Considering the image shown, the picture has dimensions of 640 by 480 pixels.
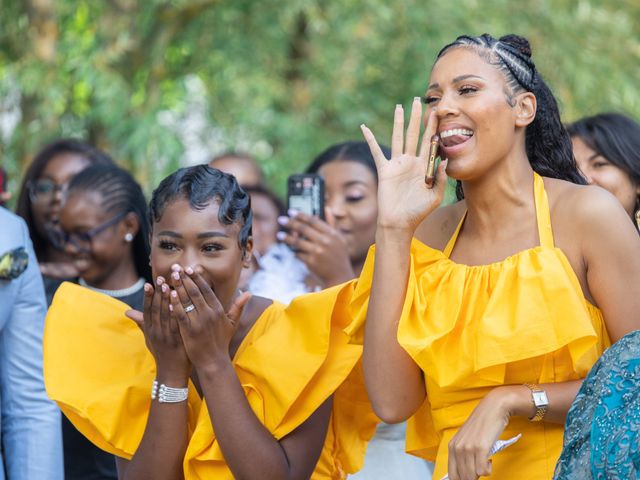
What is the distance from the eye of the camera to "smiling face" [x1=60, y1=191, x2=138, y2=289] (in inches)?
186

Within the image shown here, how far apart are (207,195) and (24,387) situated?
915 millimetres

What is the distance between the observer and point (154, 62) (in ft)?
30.3

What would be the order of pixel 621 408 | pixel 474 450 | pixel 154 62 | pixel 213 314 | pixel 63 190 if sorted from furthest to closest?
pixel 154 62 < pixel 63 190 < pixel 213 314 < pixel 474 450 < pixel 621 408

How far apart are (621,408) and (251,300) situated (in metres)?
1.78

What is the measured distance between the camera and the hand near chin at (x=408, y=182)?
10.7 feet

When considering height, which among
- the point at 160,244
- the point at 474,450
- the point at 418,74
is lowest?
the point at 474,450

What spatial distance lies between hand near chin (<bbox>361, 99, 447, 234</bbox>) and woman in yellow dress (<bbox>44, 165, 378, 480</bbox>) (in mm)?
366

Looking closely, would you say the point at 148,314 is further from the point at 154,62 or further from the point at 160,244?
the point at 154,62

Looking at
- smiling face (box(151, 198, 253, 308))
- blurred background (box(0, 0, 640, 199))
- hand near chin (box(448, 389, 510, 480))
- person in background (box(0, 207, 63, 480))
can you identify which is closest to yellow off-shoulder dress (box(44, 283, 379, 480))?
person in background (box(0, 207, 63, 480))

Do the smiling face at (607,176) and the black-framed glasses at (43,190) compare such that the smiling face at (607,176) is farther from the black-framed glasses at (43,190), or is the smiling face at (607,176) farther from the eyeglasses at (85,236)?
the black-framed glasses at (43,190)

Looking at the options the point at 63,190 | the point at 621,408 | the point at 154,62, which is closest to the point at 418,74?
the point at 154,62

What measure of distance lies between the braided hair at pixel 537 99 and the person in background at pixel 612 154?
820 mm

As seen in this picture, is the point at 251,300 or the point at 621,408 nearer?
the point at 621,408

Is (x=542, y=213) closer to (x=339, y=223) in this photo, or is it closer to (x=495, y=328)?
(x=495, y=328)
